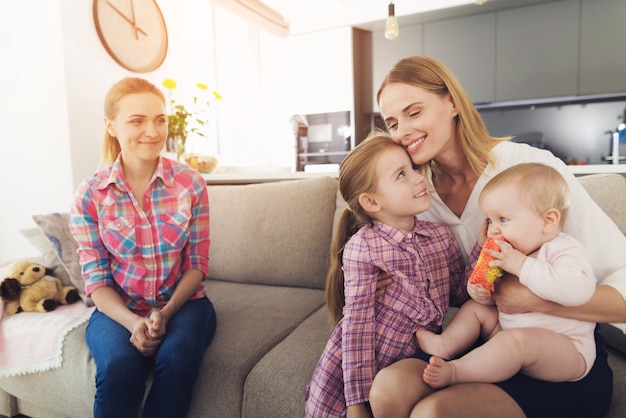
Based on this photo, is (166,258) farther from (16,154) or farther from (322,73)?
(322,73)

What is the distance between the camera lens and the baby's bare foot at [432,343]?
0.94m

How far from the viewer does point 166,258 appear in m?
1.37

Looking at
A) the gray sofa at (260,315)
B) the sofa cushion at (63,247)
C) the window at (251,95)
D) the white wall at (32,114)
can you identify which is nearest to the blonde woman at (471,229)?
the gray sofa at (260,315)

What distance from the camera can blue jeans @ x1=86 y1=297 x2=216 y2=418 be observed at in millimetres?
1093

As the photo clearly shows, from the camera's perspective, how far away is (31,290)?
1.52 meters

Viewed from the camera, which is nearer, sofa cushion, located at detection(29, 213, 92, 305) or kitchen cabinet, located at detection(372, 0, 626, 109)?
sofa cushion, located at detection(29, 213, 92, 305)

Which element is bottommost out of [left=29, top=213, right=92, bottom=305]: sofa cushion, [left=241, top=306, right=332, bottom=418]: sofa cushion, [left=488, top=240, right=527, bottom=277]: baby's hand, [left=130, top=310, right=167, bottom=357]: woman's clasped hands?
[left=241, top=306, right=332, bottom=418]: sofa cushion

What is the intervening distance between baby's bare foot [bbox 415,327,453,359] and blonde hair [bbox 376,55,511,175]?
0.45m

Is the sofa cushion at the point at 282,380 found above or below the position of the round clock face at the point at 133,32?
below

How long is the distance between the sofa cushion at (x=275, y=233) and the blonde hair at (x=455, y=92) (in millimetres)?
764

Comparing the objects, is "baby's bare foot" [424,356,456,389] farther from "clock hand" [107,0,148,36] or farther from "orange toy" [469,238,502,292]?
"clock hand" [107,0,148,36]

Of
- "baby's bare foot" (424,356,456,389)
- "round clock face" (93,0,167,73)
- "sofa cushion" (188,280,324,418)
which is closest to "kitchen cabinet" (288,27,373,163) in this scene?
"round clock face" (93,0,167,73)

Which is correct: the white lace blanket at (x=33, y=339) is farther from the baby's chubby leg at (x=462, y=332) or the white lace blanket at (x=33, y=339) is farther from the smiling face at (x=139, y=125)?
the baby's chubby leg at (x=462, y=332)

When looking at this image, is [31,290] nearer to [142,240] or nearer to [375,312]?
[142,240]
